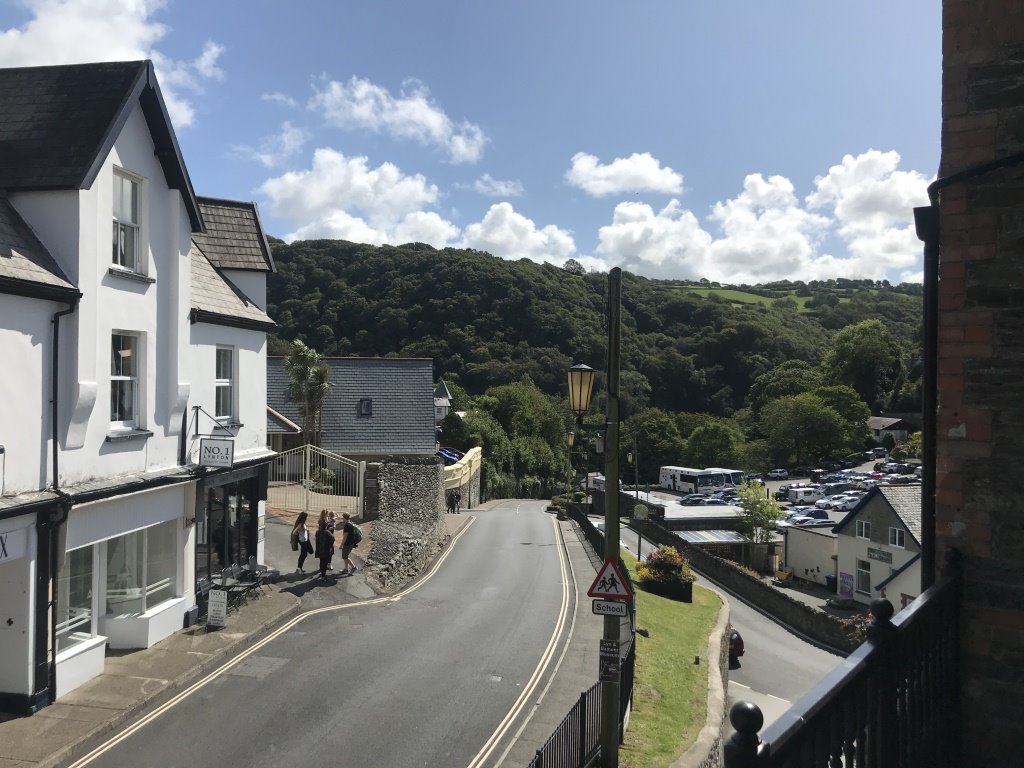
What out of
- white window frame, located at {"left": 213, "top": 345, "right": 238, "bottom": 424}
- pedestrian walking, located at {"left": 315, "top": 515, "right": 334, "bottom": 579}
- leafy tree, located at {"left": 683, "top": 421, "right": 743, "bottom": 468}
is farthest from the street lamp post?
leafy tree, located at {"left": 683, "top": 421, "right": 743, "bottom": 468}

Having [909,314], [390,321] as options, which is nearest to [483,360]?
[390,321]

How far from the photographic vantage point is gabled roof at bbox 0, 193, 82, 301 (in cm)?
1002

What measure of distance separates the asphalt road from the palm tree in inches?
616

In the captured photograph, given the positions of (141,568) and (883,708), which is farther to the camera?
(141,568)

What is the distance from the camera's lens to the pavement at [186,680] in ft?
31.1

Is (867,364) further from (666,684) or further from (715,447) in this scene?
(666,684)

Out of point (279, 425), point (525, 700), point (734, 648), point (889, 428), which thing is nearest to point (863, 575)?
point (734, 648)

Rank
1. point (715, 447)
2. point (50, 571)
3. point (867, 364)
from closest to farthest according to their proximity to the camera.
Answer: point (50, 571)
point (715, 447)
point (867, 364)

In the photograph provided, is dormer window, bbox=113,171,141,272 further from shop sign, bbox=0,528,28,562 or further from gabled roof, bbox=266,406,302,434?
gabled roof, bbox=266,406,302,434

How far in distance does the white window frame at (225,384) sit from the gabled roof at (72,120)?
12.5ft

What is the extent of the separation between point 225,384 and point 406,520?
10844 mm

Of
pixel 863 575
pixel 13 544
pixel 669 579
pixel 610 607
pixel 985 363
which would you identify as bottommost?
pixel 863 575

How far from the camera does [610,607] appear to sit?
9609 millimetres

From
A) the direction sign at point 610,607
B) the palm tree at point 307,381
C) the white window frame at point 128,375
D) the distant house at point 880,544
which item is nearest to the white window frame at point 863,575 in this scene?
the distant house at point 880,544
